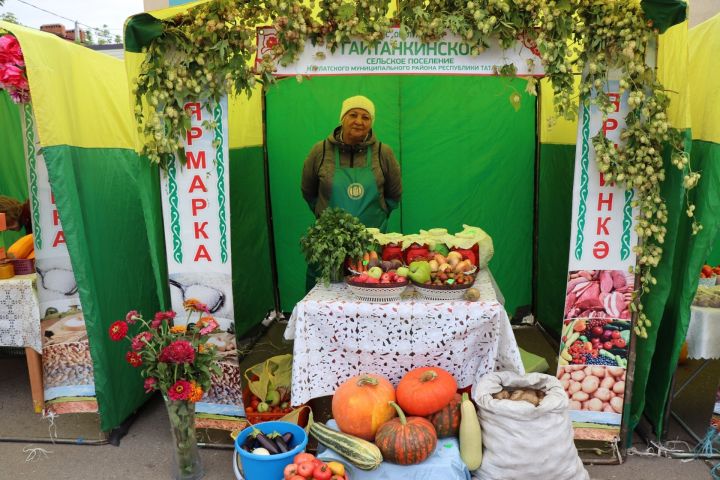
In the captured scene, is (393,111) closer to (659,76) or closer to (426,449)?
(659,76)

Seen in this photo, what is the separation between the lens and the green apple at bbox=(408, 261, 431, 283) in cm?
320

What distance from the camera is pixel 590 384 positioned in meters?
3.45

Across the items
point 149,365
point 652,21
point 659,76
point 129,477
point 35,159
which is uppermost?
point 652,21

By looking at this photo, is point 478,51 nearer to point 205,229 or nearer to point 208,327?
point 205,229

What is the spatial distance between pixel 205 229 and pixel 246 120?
2.00 metres

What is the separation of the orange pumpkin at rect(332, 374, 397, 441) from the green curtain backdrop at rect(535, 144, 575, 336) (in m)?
2.59

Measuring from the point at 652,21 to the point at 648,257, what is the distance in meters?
1.28

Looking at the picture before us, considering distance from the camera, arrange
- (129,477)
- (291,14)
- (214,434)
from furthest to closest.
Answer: (214,434) < (129,477) < (291,14)

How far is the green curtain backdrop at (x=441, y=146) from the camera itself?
5219 millimetres

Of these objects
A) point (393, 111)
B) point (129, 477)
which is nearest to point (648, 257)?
point (393, 111)

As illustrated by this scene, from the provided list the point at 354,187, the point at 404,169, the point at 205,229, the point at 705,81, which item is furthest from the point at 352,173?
the point at 705,81

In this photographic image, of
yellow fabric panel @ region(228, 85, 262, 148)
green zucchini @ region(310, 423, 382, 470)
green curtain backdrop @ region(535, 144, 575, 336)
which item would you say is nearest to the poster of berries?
green zucchini @ region(310, 423, 382, 470)

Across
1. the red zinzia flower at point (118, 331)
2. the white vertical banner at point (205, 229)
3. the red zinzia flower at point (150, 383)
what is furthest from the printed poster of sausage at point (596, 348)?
the red zinzia flower at point (118, 331)

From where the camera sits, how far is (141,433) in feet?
12.8
